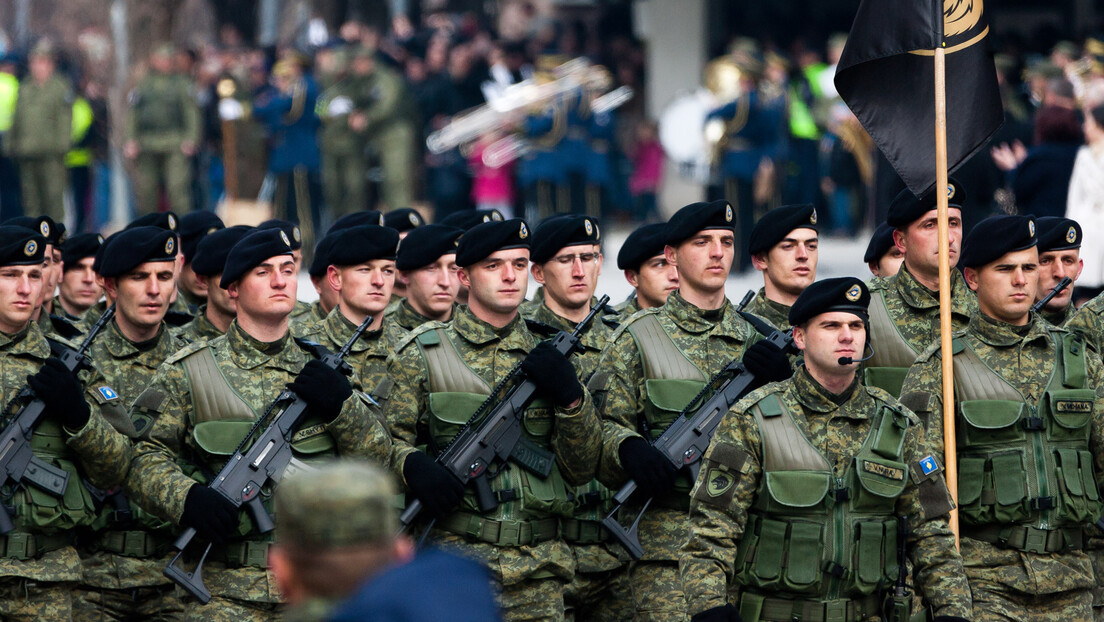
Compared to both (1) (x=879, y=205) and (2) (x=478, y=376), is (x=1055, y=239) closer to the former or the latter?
(2) (x=478, y=376)

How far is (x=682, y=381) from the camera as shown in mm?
7500

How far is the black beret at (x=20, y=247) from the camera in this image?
7.27m

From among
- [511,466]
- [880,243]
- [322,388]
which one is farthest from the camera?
[880,243]

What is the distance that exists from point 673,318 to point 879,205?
5463 mm

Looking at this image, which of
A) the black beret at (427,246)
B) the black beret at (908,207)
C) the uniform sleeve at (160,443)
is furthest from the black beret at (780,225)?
the uniform sleeve at (160,443)

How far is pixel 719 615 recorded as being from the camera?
574 cm

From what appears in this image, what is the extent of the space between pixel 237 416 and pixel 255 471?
10.7 inches

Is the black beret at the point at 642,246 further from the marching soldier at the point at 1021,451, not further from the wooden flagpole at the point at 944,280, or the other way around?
the marching soldier at the point at 1021,451

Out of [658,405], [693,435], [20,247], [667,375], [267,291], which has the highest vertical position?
[20,247]

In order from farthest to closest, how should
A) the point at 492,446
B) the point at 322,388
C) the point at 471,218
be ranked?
the point at 471,218, the point at 492,446, the point at 322,388

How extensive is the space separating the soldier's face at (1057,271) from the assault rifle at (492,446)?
7.92 ft

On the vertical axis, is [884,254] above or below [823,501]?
above

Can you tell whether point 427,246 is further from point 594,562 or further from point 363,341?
point 594,562

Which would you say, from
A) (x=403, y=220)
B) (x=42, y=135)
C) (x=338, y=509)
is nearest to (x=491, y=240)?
(x=403, y=220)
